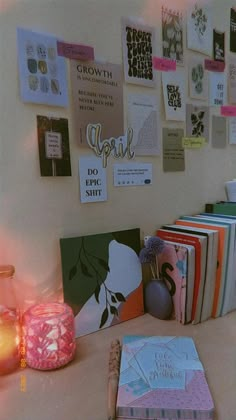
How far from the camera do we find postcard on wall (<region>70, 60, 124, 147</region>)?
0.79 m

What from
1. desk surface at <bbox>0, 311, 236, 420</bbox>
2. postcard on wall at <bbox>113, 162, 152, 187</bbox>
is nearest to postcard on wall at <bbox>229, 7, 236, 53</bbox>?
postcard on wall at <bbox>113, 162, 152, 187</bbox>

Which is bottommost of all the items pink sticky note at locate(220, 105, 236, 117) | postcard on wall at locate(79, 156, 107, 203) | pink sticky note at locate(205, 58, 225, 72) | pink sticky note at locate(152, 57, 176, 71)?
postcard on wall at locate(79, 156, 107, 203)

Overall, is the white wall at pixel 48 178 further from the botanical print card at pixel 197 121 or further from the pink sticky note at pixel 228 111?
the pink sticky note at pixel 228 111

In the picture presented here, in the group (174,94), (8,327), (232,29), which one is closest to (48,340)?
(8,327)

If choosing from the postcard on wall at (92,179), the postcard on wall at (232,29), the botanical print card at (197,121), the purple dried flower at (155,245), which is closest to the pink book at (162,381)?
the purple dried flower at (155,245)

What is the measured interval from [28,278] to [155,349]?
0.33 meters

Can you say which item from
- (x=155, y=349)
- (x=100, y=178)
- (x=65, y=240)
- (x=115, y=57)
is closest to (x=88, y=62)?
(x=115, y=57)

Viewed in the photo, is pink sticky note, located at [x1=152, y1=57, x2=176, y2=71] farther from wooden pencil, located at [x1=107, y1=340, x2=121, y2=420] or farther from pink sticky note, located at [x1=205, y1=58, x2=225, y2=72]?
wooden pencil, located at [x1=107, y1=340, x2=121, y2=420]

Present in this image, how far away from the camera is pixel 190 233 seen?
0.88m

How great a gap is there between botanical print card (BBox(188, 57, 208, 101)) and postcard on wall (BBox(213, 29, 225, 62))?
80 millimetres

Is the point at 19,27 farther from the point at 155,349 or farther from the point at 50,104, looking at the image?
the point at 155,349

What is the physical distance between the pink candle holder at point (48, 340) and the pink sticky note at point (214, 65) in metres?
0.89

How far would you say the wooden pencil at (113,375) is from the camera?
1.78 feet

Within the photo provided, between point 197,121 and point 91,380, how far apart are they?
0.81 metres
